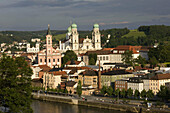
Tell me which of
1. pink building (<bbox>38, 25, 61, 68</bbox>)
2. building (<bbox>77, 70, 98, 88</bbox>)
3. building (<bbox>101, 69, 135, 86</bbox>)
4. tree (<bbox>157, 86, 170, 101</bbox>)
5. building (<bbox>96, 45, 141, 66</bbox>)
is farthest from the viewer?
building (<bbox>96, 45, 141, 66</bbox>)

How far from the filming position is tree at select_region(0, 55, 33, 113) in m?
27.8

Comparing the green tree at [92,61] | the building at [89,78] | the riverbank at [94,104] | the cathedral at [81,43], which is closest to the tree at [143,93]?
the riverbank at [94,104]

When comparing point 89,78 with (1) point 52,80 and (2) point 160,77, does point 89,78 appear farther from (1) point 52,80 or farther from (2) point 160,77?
(2) point 160,77

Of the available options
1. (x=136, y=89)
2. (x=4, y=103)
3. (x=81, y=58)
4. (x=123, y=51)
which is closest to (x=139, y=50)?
(x=123, y=51)

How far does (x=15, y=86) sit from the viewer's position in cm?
2864

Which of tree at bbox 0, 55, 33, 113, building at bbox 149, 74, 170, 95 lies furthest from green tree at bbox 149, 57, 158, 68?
tree at bbox 0, 55, 33, 113

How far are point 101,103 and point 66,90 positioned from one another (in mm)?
10603

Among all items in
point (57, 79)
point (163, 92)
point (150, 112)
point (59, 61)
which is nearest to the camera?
point (150, 112)

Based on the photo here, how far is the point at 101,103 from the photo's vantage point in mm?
48031

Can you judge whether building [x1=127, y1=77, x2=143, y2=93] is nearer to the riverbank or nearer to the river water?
the riverbank

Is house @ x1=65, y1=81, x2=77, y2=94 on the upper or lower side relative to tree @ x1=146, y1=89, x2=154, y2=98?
upper

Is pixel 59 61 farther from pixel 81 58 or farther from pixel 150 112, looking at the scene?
pixel 150 112

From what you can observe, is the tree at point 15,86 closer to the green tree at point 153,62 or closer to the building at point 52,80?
the building at point 52,80

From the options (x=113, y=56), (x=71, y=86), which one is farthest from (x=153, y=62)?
(x=71, y=86)
